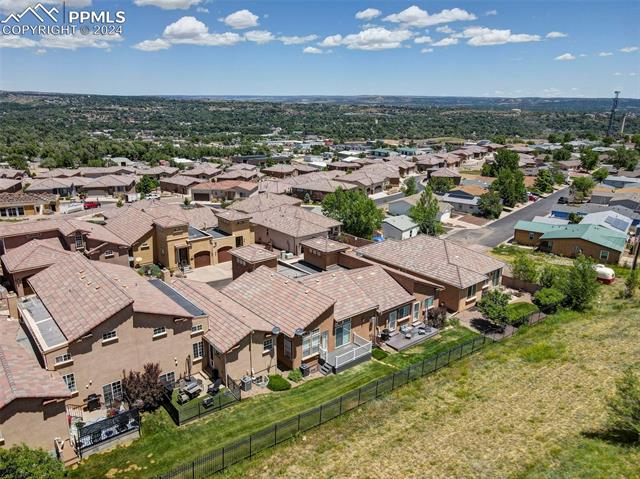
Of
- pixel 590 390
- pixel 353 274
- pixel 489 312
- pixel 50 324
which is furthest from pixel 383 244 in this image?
pixel 50 324

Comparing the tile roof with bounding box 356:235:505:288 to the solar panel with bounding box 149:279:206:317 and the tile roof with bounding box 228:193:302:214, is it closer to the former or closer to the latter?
the solar panel with bounding box 149:279:206:317

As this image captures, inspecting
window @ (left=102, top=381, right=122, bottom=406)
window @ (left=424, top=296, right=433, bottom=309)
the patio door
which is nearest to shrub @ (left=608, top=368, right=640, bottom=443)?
the patio door

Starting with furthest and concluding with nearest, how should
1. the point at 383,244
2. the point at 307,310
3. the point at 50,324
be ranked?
the point at 383,244 → the point at 307,310 → the point at 50,324

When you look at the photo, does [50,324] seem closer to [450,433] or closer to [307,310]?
[307,310]

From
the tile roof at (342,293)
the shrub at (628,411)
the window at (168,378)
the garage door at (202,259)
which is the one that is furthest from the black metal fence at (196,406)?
the garage door at (202,259)

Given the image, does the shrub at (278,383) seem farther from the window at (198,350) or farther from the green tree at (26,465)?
the green tree at (26,465)

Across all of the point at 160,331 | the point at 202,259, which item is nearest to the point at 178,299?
the point at 160,331

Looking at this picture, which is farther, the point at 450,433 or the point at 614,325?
the point at 614,325

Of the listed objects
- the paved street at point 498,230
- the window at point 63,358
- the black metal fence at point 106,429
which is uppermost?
the window at point 63,358
